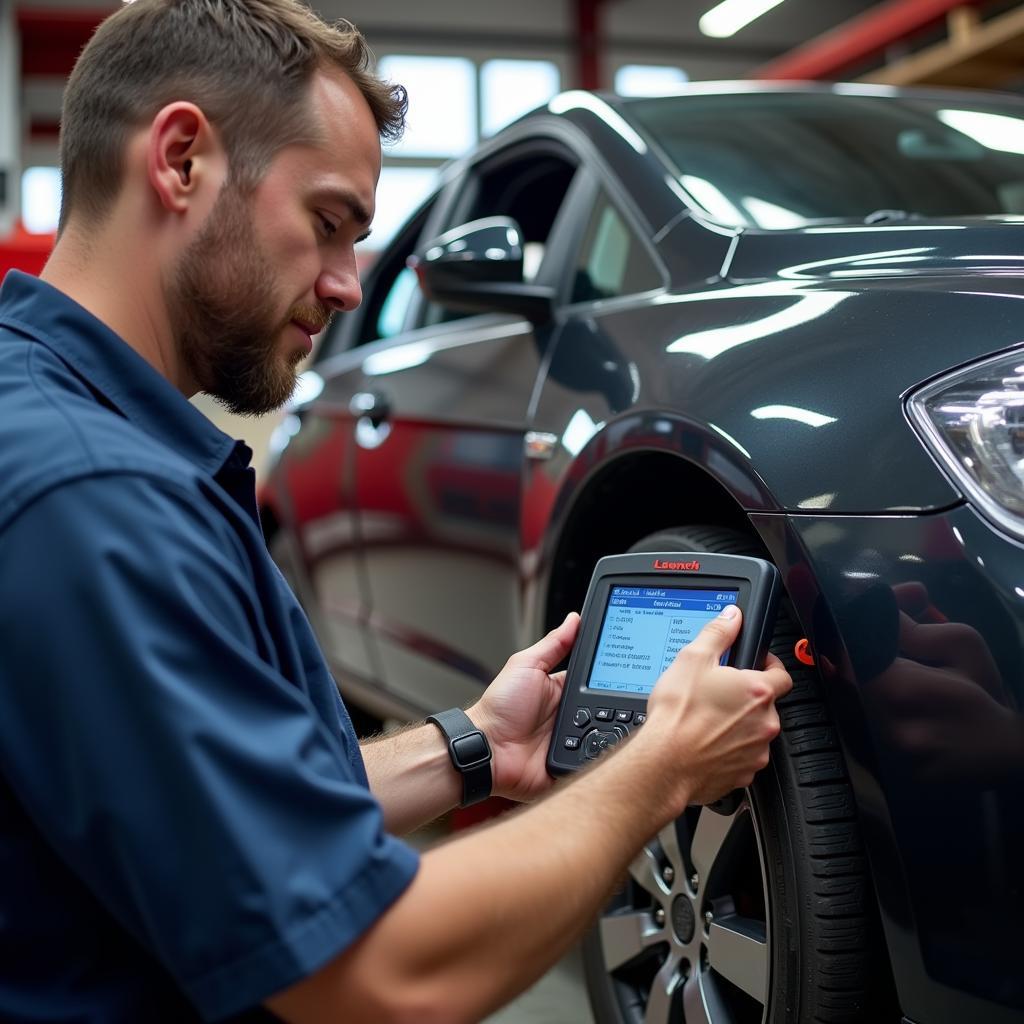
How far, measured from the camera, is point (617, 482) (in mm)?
1566

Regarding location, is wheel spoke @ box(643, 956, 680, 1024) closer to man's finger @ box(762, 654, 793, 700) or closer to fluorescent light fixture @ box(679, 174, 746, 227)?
man's finger @ box(762, 654, 793, 700)

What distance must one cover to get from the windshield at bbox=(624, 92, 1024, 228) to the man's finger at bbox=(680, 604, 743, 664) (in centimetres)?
66

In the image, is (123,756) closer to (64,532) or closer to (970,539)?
(64,532)

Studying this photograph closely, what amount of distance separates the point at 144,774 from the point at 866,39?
847 centimetres

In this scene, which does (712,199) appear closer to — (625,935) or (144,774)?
(625,935)

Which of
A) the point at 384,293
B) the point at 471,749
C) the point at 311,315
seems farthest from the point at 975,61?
the point at 311,315

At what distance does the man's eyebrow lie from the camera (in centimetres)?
99

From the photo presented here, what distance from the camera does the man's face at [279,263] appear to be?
3.06 ft

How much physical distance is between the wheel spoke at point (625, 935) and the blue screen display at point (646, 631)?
33cm

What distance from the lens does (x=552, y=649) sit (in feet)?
4.33

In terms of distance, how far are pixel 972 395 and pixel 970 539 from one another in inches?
4.9

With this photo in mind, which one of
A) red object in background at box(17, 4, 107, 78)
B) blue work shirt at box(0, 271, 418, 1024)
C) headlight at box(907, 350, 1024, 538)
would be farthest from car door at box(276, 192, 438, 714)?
red object in background at box(17, 4, 107, 78)

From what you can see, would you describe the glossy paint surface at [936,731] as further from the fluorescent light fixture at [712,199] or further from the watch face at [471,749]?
the fluorescent light fixture at [712,199]

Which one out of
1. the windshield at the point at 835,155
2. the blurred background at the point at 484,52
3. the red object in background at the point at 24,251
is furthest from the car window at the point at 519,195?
the blurred background at the point at 484,52
